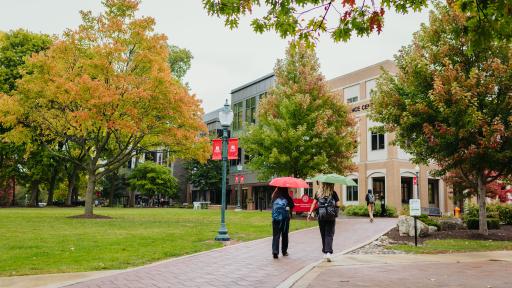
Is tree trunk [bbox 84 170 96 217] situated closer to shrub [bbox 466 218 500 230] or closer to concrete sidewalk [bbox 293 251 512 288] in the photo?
concrete sidewalk [bbox 293 251 512 288]

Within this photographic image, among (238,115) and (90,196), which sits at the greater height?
(238,115)

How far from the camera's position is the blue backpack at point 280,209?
10281 mm

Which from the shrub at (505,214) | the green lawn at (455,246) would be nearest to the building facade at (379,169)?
the shrub at (505,214)

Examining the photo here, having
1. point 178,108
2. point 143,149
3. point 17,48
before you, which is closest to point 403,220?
point 178,108

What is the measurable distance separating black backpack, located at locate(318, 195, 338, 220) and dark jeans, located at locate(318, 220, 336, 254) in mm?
133

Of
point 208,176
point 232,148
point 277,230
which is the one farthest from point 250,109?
point 277,230

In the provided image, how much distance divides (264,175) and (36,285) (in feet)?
72.1

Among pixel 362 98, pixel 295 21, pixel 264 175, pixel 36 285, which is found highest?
pixel 362 98

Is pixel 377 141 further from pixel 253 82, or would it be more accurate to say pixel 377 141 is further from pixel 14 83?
pixel 14 83

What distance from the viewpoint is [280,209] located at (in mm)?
10305

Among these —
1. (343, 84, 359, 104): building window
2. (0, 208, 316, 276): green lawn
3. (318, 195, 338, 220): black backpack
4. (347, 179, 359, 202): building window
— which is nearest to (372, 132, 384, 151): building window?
(343, 84, 359, 104): building window

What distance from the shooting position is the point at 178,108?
944 inches

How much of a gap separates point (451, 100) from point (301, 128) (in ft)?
40.5

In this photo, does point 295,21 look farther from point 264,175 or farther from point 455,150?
point 264,175
